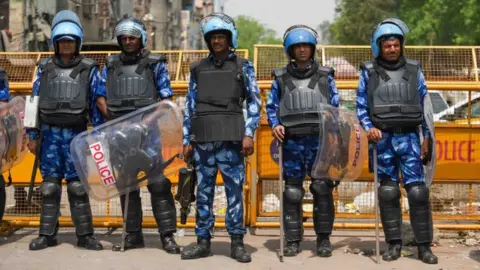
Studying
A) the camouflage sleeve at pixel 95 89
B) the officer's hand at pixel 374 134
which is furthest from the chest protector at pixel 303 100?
the camouflage sleeve at pixel 95 89

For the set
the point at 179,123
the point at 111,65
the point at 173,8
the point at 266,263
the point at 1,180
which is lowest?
the point at 266,263

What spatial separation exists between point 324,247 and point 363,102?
1.29m

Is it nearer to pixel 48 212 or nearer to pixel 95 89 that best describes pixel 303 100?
pixel 95 89

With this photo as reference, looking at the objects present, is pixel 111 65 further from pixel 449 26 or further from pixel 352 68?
pixel 449 26

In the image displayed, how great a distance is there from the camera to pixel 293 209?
7.25 meters

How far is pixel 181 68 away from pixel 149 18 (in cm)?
3498

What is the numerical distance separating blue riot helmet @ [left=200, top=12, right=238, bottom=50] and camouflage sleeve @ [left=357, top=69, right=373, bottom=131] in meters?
1.12

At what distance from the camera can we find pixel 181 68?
8.90 meters

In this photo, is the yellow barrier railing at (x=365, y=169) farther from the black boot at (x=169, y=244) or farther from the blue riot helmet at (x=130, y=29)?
the blue riot helmet at (x=130, y=29)

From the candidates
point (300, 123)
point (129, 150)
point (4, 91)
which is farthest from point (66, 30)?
point (300, 123)

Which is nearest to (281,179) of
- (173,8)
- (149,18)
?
(149,18)

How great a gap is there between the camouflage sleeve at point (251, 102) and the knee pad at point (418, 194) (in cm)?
139

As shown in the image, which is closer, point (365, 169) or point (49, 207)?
point (49, 207)

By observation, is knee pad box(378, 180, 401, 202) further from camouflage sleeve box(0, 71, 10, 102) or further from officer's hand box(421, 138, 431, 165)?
camouflage sleeve box(0, 71, 10, 102)
